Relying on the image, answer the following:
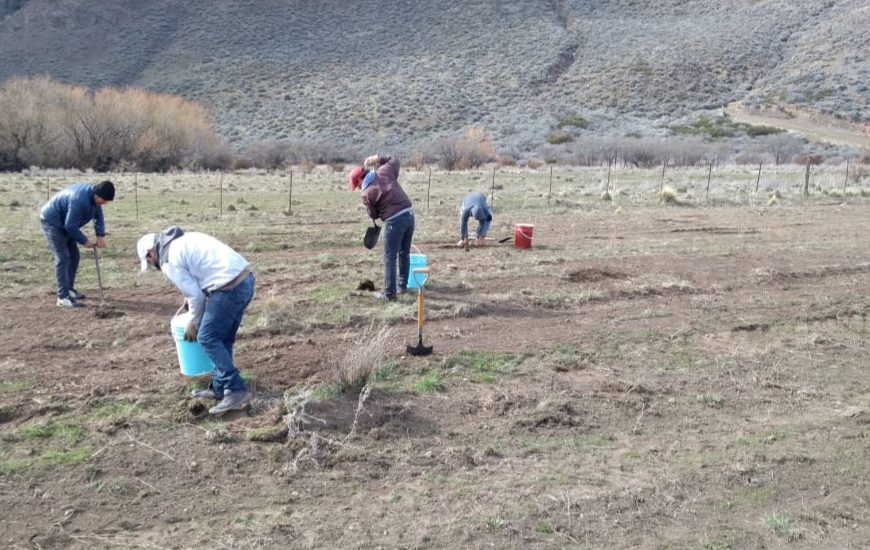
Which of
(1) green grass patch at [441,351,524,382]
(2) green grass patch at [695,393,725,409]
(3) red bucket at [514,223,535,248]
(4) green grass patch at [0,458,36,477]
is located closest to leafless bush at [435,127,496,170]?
(3) red bucket at [514,223,535,248]

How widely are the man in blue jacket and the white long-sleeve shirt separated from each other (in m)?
3.76

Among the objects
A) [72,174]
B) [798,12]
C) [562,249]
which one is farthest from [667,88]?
[562,249]

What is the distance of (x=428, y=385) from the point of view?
7.16 meters

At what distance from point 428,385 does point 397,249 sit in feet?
10.3

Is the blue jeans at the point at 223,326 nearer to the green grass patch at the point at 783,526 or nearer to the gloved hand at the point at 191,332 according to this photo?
the gloved hand at the point at 191,332

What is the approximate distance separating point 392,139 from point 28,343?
137ft

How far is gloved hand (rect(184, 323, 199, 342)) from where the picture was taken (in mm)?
6130

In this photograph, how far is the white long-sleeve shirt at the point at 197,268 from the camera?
19.5 ft

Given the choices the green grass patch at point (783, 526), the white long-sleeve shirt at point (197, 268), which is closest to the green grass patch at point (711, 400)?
the green grass patch at point (783, 526)

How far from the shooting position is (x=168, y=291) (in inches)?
424

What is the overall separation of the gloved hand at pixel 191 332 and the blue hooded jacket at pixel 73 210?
13.3 feet

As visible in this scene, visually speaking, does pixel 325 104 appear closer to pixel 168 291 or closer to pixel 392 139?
pixel 392 139

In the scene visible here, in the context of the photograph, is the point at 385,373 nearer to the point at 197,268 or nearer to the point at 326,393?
the point at 326,393

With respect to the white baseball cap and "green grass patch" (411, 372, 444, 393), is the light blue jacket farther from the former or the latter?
the white baseball cap
